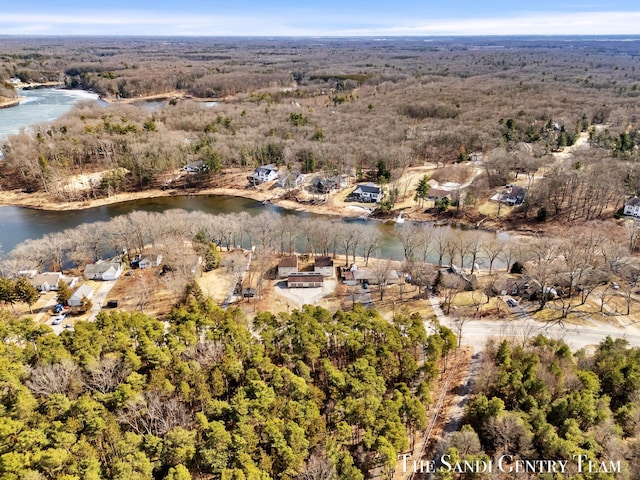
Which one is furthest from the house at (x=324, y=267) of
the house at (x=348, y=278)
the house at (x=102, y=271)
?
the house at (x=102, y=271)

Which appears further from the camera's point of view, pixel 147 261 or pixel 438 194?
pixel 438 194

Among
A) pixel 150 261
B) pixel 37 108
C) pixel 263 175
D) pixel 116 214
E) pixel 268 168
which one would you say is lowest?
pixel 116 214

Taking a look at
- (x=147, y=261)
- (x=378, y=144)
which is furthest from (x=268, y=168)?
(x=147, y=261)

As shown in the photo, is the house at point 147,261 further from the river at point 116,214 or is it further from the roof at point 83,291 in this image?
the river at point 116,214

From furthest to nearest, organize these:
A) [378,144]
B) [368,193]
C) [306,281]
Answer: [378,144], [368,193], [306,281]

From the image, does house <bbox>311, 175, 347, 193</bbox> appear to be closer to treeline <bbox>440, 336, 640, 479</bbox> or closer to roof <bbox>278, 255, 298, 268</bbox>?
roof <bbox>278, 255, 298, 268</bbox>

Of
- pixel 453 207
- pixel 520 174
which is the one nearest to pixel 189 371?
pixel 453 207

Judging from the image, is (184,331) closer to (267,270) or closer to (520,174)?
(267,270)

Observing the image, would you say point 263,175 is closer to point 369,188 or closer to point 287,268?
point 369,188
